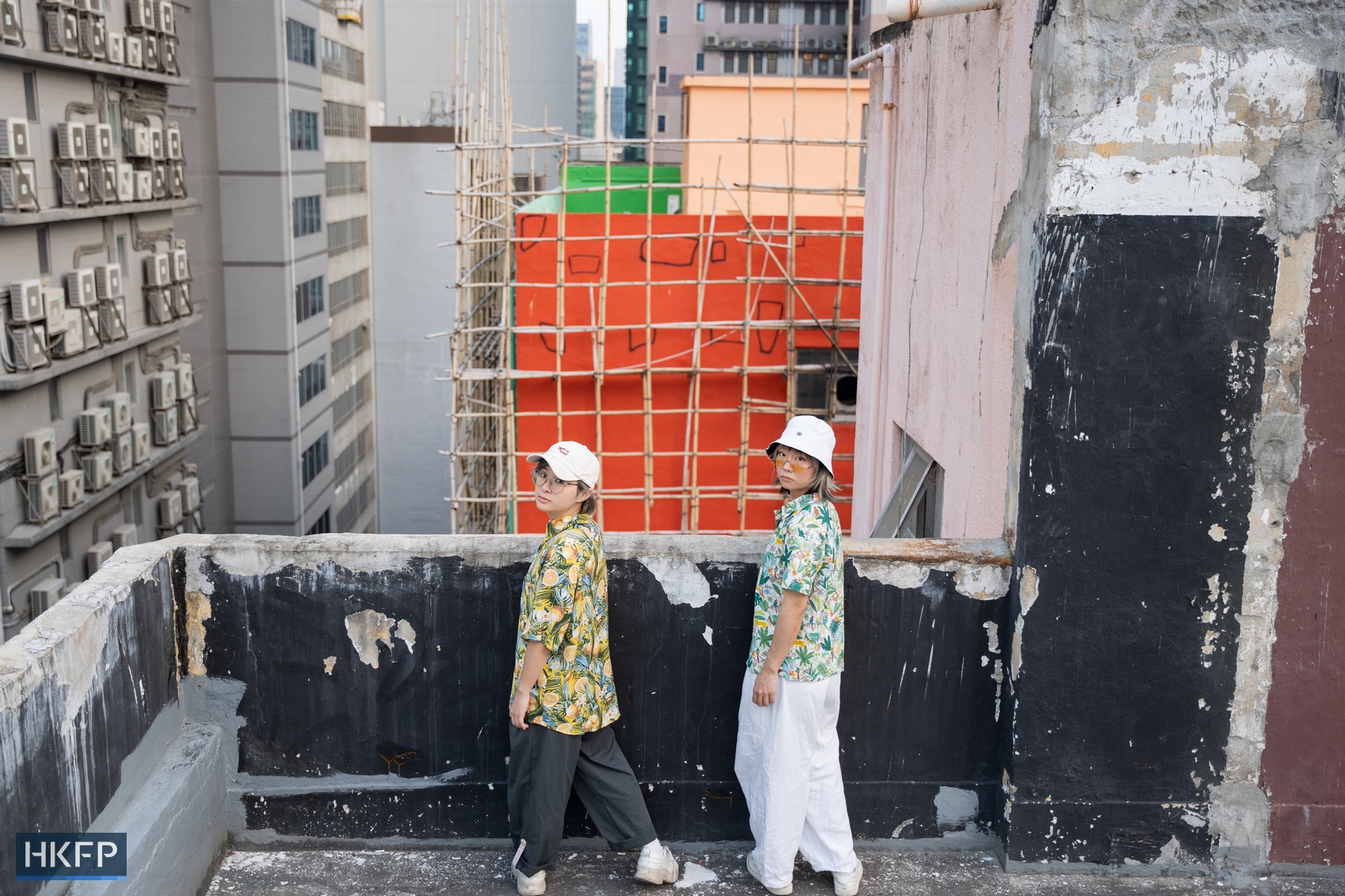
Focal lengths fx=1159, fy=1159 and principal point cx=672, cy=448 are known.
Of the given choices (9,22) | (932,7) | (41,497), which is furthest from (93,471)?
(932,7)

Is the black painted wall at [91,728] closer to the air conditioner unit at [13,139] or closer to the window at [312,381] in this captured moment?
the air conditioner unit at [13,139]

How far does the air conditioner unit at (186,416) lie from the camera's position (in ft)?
62.1

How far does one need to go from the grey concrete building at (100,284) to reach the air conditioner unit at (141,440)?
3 cm

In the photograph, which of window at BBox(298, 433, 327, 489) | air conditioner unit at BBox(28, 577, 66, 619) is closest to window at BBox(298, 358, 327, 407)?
window at BBox(298, 433, 327, 489)

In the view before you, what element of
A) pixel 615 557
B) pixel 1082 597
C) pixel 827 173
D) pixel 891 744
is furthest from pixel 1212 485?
pixel 827 173

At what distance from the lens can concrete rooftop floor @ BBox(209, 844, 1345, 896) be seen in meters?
3.57

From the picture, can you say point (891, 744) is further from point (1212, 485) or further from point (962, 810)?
point (1212, 485)

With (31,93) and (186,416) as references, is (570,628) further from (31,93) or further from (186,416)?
(186,416)

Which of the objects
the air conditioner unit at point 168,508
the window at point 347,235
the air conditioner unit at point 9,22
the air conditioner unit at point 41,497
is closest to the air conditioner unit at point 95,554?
Result: the air conditioner unit at point 41,497

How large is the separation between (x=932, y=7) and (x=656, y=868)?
3.01 m

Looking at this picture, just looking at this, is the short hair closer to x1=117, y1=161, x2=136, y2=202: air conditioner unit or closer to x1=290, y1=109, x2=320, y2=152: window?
x1=117, y1=161, x2=136, y2=202: air conditioner unit

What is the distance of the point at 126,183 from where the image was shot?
618 inches

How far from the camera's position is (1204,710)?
356 centimetres

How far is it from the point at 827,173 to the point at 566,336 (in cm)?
629
